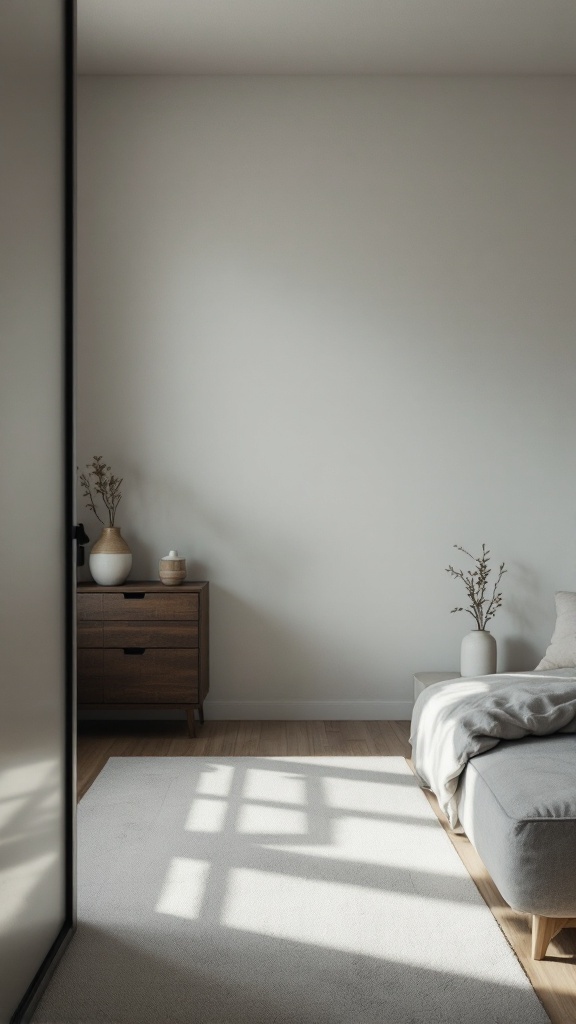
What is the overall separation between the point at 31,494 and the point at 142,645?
2.23m

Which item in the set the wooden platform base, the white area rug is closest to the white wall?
the white area rug

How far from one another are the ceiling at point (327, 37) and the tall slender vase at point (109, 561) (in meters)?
2.31

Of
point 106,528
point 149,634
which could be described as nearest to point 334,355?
point 106,528

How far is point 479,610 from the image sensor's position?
14.0 feet

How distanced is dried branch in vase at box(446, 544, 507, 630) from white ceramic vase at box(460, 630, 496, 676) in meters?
0.21

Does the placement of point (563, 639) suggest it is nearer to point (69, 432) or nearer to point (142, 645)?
point (142, 645)

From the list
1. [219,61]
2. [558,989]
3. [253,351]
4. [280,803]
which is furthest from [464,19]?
[558,989]

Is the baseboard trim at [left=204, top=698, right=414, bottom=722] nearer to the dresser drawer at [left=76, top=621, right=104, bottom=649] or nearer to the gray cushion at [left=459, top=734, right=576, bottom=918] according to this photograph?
the dresser drawer at [left=76, top=621, right=104, bottom=649]

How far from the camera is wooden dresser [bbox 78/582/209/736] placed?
4023mm

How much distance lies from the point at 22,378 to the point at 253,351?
8.80 feet

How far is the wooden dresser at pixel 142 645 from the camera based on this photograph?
4.02m

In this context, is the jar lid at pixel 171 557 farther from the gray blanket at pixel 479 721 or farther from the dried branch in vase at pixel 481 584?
the gray blanket at pixel 479 721

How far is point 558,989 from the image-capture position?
6.48 feet

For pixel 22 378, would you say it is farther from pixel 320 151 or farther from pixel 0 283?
pixel 320 151
